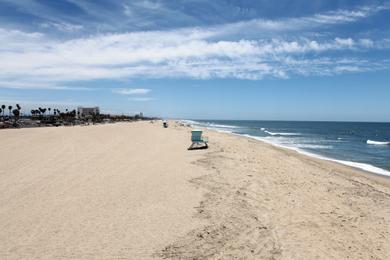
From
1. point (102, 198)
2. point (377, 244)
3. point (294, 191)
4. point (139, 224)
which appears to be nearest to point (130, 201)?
point (102, 198)

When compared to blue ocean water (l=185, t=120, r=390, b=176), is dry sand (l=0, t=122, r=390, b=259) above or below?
above

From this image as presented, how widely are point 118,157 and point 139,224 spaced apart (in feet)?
33.4

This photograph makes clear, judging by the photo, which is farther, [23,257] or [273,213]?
[273,213]

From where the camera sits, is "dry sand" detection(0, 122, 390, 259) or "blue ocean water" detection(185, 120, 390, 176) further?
"blue ocean water" detection(185, 120, 390, 176)

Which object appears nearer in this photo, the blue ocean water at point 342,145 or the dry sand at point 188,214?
the dry sand at point 188,214

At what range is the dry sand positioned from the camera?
581 cm

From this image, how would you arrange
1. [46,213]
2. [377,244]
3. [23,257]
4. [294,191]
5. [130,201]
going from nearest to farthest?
[23,257], [377,244], [46,213], [130,201], [294,191]

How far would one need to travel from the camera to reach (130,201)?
869cm

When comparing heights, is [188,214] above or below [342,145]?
above

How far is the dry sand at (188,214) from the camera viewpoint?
19.1ft

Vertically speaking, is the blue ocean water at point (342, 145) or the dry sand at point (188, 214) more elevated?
the dry sand at point (188, 214)

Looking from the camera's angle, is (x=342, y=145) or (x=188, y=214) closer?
(x=188, y=214)

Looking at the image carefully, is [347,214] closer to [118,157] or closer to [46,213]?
[46,213]

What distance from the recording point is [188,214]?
7.58m
